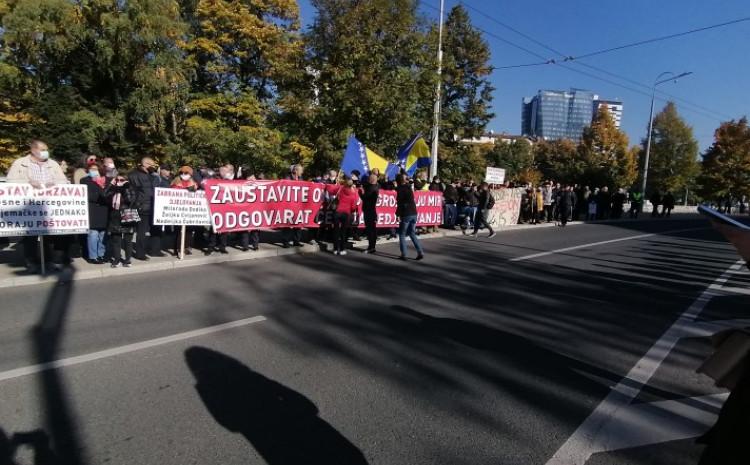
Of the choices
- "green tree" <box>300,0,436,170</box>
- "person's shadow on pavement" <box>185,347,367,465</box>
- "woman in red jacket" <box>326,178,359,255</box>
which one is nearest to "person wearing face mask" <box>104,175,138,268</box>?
"woman in red jacket" <box>326,178,359,255</box>

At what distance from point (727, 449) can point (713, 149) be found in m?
62.5

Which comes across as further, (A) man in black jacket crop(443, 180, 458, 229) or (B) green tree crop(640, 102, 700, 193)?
(B) green tree crop(640, 102, 700, 193)

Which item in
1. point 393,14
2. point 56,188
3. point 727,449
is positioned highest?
point 393,14

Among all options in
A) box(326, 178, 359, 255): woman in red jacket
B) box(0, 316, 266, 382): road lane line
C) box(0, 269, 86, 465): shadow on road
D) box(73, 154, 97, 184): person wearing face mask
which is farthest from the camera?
box(326, 178, 359, 255): woman in red jacket

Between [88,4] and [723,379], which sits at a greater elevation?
[88,4]

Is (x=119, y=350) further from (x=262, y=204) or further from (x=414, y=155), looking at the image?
(x=414, y=155)

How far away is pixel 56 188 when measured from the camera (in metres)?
7.73

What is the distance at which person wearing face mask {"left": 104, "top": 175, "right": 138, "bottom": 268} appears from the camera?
8.05 metres

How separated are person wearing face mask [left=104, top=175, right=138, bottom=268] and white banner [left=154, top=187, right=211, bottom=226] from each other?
595 mm

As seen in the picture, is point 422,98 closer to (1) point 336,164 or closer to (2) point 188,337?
(1) point 336,164

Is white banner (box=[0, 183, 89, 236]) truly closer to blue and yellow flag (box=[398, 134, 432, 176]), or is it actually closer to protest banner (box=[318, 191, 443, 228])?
protest banner (box=[318, 191, 443, 228])

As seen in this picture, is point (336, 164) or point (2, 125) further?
point (2, 125)

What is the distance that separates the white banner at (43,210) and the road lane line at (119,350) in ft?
13.9

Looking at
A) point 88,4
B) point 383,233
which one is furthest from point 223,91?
point 383,233
